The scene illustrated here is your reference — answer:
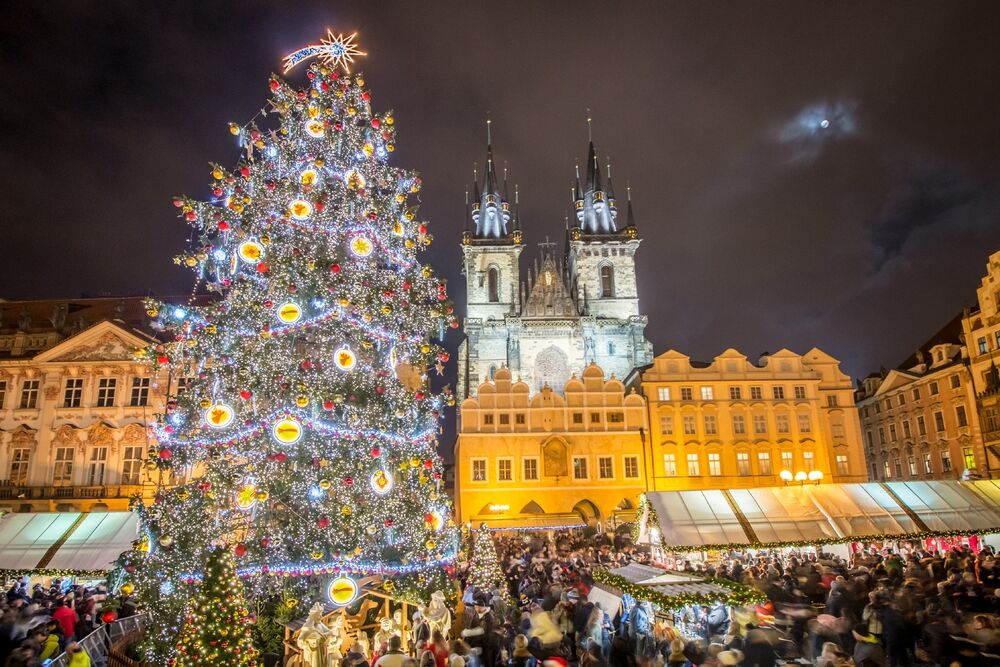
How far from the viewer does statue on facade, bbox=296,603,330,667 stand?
10219mm

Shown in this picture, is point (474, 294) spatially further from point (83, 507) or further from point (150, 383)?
point (83, 507)

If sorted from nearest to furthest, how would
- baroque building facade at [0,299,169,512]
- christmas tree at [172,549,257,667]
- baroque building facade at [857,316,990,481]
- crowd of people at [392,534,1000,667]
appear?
crowd of people at [392,534,1000,667]
christmas tree at [172,549,257,667]
baroque building facade at [0,299,169,512]
baroque building facade at [857,316,990,481]

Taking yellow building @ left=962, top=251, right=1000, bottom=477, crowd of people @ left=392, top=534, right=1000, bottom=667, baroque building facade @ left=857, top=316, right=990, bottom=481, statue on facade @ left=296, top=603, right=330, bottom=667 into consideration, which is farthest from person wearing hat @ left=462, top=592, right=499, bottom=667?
yellow building @ left=962, top=251, right=1000, bottom=477

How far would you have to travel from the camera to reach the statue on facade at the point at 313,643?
1022cm

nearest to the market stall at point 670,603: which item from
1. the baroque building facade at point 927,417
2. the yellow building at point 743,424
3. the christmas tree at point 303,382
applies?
the christmas tree at point 303,382

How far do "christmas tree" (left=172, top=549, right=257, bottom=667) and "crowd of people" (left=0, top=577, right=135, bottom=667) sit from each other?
1599 mm

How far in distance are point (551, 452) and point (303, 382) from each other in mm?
26024

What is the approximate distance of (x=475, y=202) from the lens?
208 ft

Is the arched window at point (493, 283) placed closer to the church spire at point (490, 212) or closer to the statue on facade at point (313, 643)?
the church spire at point (490, 212)

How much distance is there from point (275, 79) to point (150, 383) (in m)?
22.1

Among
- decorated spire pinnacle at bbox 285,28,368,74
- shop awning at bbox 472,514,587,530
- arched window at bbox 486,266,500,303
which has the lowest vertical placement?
shop awning at bbox 472,514,587,530

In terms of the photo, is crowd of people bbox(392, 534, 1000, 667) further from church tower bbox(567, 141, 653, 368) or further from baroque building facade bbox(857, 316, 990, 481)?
church tower bbox(567, 141, 653, 368)

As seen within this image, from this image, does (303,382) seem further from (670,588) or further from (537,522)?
(537,522)

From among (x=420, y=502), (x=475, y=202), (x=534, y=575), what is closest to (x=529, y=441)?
(x=534, y=575)
